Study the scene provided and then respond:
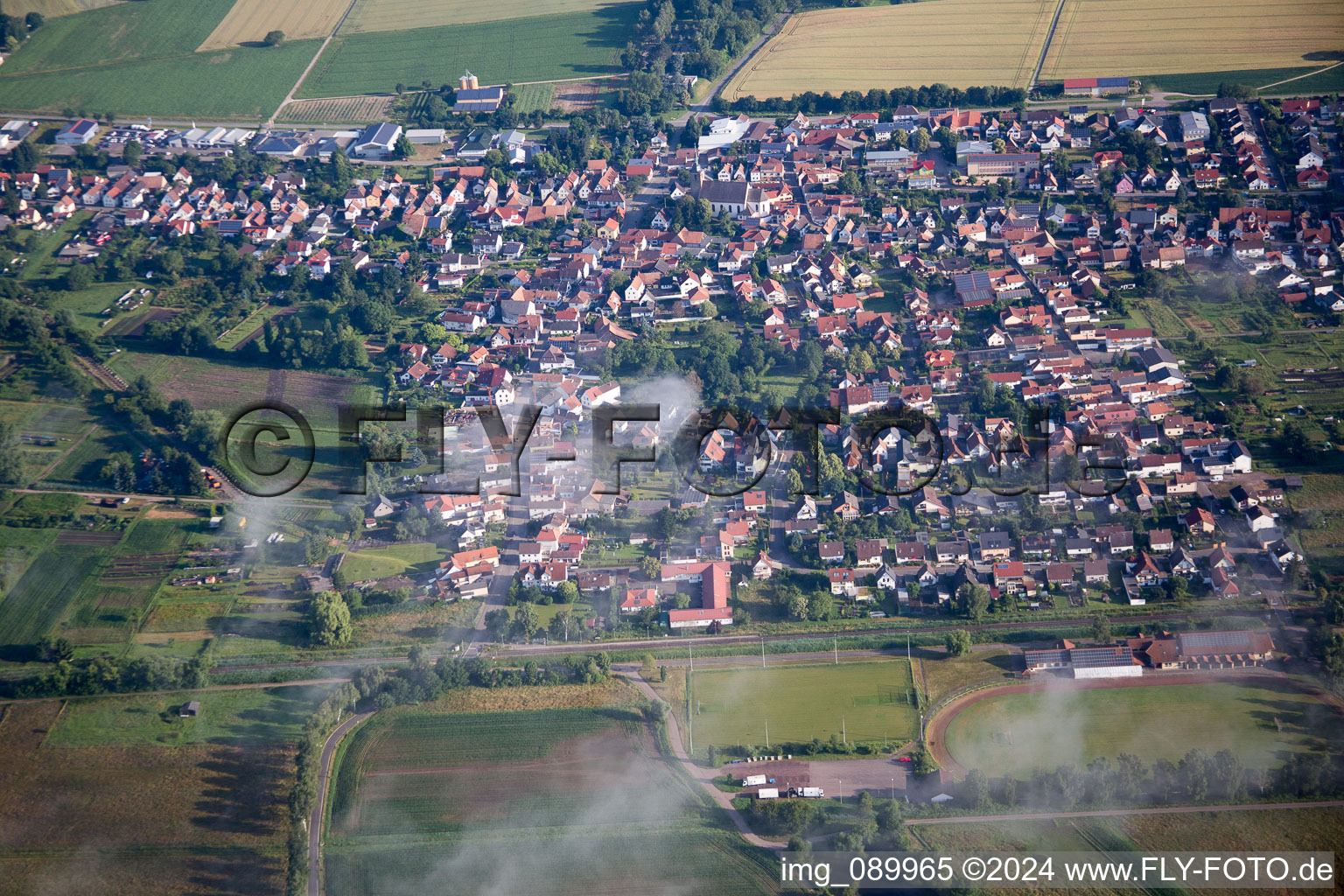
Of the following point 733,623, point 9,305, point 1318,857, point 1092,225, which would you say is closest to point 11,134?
point 9,305

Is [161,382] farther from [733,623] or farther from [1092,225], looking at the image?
[1092,225]

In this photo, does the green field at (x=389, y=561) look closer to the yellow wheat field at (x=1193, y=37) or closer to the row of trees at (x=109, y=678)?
the row of trees at (x=109, y=678)

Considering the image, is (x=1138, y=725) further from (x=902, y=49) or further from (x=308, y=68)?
(x=308, y=68)

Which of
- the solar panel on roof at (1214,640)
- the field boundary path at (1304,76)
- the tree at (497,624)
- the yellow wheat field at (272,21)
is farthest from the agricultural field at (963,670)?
the yellow wheat field at (272,21)

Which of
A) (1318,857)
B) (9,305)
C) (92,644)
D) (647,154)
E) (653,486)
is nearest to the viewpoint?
(1318,857)

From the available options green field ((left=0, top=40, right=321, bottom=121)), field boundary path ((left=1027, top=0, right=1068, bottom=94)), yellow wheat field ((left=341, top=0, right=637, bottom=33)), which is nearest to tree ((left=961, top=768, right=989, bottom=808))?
field boundary path ((left=1027, top=0, right=1068, bottom=94))
